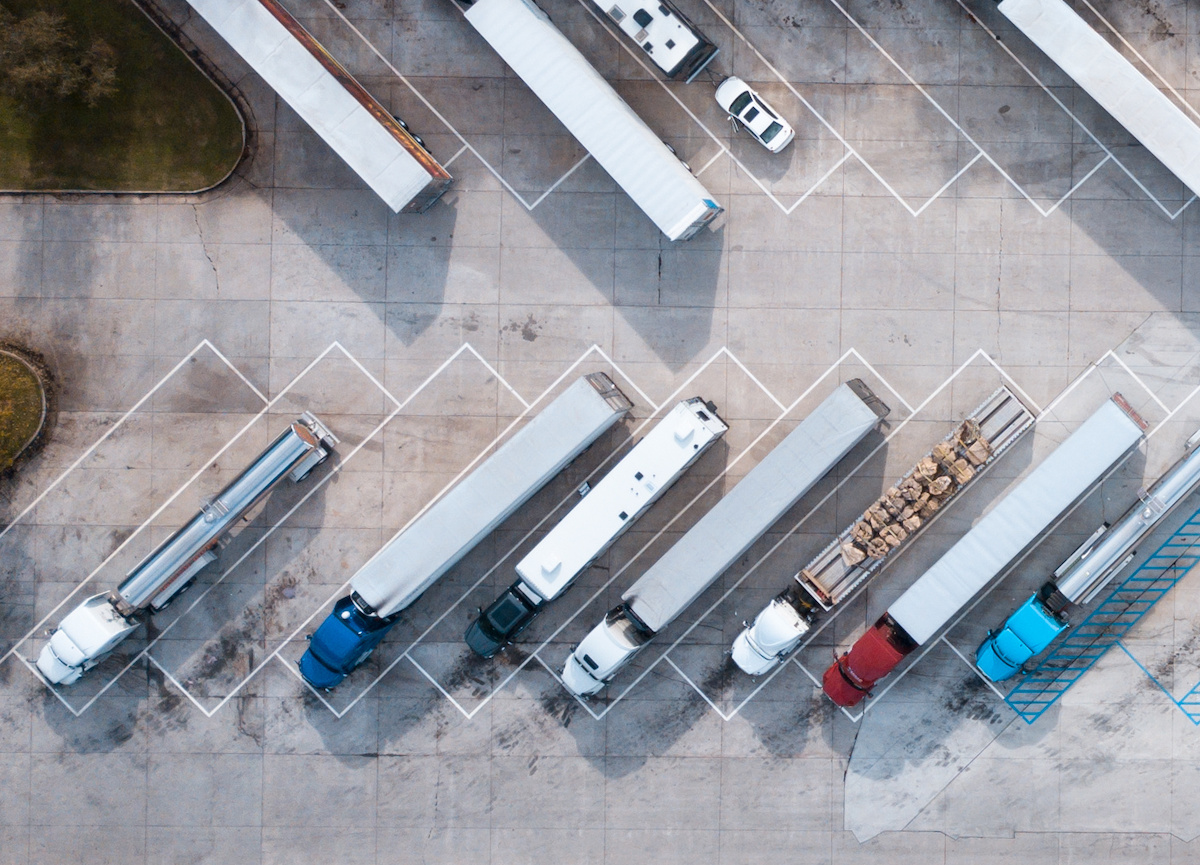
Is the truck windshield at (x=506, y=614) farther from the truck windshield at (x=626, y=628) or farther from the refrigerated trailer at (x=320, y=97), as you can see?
the refrigerated trailer at (x=320, y=97)

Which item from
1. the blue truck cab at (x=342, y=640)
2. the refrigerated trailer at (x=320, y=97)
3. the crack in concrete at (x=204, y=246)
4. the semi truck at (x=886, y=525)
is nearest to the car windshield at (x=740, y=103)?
the refrigerated trailer at (x=320, y=97)

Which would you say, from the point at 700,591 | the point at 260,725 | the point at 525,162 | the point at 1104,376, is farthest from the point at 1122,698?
the point at 260,725

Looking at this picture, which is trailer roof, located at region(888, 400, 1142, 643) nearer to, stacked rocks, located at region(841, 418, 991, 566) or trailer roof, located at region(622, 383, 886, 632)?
stacked rocks, located at region(841, 418, 991, 566)

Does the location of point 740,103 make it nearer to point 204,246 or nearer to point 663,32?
point 663,32

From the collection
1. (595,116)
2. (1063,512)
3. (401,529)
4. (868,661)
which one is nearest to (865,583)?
(868,661)

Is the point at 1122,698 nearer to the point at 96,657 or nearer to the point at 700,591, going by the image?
the point at 700,591

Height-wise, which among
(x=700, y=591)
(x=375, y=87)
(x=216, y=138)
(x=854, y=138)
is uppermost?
(x=216, y=138)
